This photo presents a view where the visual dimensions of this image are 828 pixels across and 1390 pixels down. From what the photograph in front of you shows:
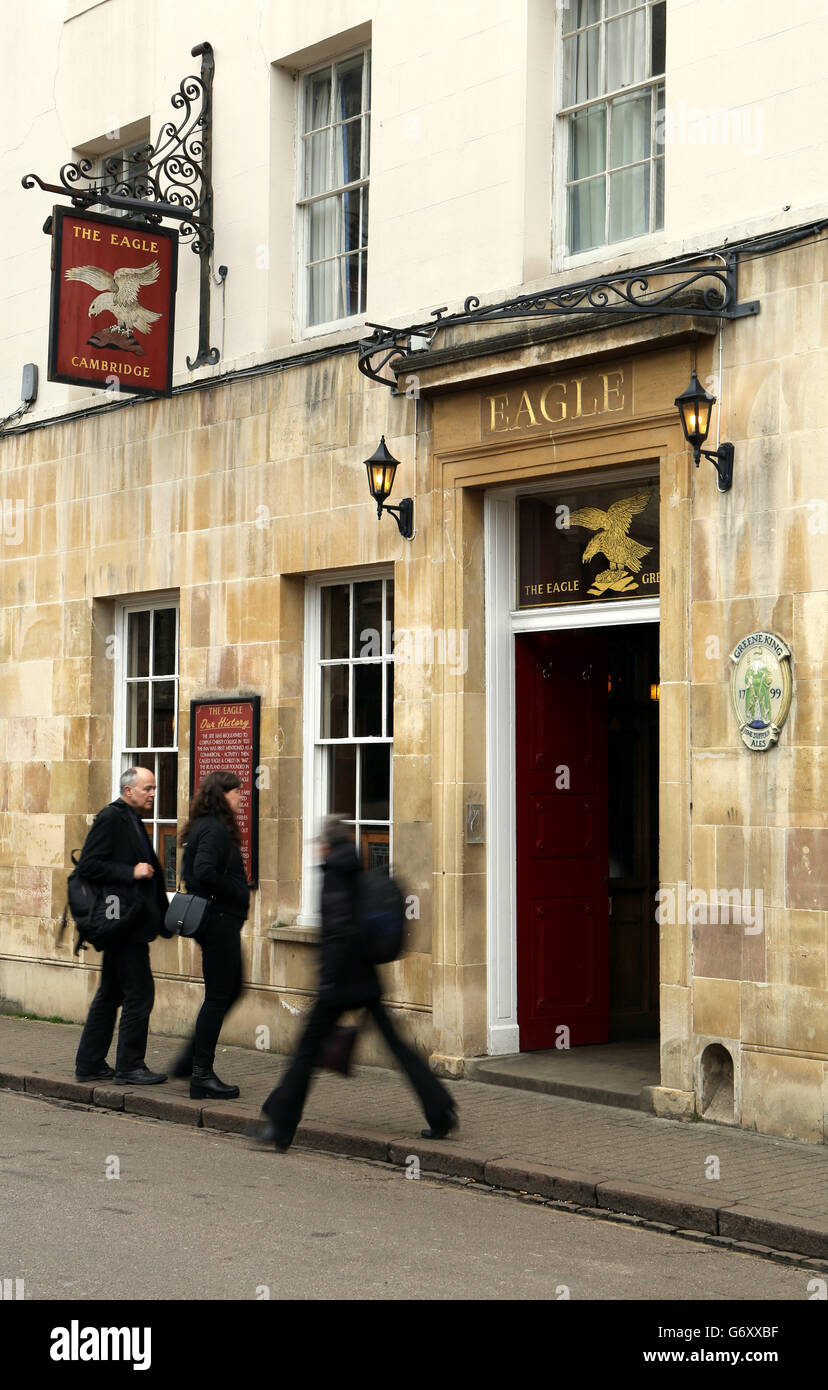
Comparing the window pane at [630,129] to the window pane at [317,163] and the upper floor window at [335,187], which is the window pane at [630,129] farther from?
the window pane at [317,163]

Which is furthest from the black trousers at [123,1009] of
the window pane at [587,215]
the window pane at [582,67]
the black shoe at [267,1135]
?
the window pane at [582,67]

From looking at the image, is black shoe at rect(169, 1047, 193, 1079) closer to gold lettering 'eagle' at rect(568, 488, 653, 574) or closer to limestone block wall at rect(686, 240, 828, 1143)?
limestone block wall at rect(686, 240, 828, 1143)

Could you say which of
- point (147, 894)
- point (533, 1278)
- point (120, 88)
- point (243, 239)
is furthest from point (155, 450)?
point (533, 1278)

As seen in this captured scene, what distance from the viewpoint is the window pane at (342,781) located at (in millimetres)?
11867

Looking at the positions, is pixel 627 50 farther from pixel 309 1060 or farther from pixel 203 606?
pixel 309 1060

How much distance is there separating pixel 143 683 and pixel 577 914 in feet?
14.9

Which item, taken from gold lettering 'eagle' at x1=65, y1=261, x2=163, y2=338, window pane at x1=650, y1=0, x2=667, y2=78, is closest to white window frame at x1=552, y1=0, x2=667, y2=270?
window pane at x1=650, y1=0, x2=667, y2=78

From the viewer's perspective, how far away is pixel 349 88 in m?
12.2

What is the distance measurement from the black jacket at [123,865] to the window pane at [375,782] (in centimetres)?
188

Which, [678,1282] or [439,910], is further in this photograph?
[439,910]

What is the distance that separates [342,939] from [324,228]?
249 inches

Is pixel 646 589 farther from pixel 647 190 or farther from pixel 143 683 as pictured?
pixel 143 683

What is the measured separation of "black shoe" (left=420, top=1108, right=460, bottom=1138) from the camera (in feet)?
27.8

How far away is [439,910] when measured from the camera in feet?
35.0
